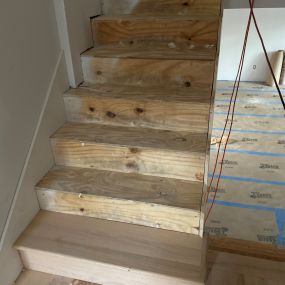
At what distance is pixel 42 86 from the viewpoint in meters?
1.50

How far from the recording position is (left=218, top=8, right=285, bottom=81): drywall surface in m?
4.83

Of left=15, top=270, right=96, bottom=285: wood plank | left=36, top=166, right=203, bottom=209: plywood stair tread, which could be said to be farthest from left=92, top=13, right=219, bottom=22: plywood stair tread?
left=15, top=270, right=96, bottom=285: wood plank

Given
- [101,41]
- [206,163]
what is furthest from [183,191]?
[101,41]

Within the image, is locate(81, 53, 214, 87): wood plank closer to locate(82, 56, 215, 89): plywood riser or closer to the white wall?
locate(82, 56, 215, 89): plywood riser

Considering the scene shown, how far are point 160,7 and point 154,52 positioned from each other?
398 millimetres

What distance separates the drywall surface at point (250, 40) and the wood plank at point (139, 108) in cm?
378

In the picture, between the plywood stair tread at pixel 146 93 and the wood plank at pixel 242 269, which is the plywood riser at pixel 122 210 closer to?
the wood plank at pixel 242 269

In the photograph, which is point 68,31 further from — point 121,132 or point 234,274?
point 234,274

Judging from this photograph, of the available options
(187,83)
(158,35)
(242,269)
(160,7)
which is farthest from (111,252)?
(160,7)

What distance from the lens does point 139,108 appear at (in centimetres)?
159

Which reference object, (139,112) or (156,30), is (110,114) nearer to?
(139,112)

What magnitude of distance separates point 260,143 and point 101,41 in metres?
2.26

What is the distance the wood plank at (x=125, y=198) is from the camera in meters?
1.35

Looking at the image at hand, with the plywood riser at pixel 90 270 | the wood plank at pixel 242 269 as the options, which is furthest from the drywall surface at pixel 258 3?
the plywood riser at pixel 90 270
